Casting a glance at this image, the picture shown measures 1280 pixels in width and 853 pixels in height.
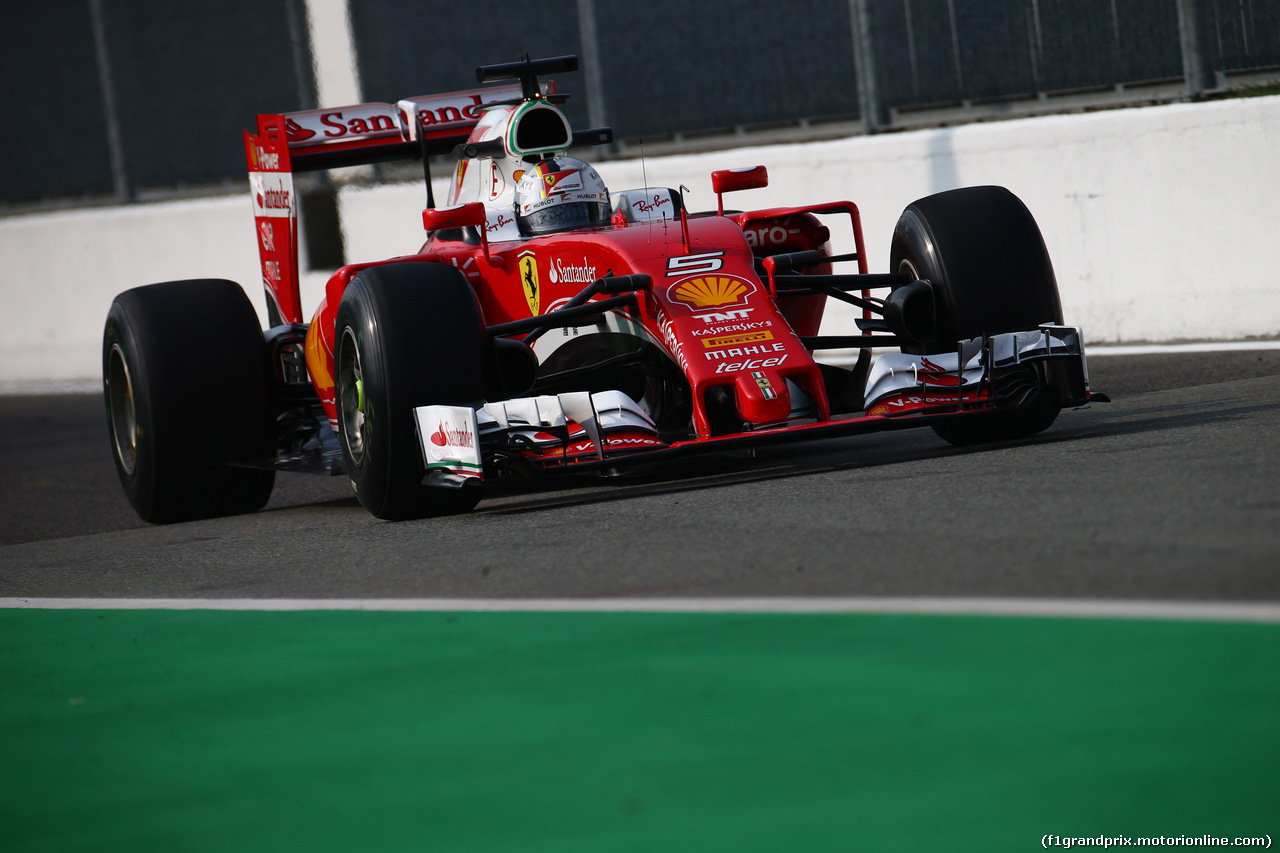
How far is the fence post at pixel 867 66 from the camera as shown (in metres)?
11.6

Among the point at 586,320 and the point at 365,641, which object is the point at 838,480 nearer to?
the point at 586,320

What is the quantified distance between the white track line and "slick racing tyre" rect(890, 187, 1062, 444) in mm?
2611

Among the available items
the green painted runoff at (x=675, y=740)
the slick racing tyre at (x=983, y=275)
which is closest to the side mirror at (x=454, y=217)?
the slick racing tyre at (x=983, y=275)

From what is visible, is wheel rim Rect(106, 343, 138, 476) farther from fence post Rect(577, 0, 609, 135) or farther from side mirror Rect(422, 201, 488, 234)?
fence post Rect(577, 0, 609, 135)

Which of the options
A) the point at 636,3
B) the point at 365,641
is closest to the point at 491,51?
the point at 636,3

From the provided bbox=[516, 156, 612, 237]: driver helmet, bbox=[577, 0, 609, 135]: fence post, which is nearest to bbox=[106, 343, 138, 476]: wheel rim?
bbox=[516, 156, 612, 237]: driver helmet

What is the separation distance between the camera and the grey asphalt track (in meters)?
4.39

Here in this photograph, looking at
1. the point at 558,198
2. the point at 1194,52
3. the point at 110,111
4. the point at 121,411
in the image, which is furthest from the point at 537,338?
the point at 110,111

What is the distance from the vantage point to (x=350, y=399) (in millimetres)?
6836

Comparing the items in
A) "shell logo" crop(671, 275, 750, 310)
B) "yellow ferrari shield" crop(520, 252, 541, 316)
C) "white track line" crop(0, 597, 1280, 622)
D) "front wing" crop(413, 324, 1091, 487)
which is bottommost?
"white track line" crop(0, 597, 1280, 622)

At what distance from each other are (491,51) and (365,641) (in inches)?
447

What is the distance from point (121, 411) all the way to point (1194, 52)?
624 cm

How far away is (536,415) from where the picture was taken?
20.6 feet

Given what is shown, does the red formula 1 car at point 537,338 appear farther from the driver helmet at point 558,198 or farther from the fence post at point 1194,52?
the fence post at point 1194,52
